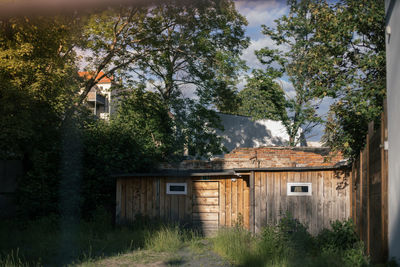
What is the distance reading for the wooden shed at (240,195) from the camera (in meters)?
11.5

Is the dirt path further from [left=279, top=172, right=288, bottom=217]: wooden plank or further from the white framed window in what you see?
the white framed window

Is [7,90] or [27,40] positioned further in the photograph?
[27,40]

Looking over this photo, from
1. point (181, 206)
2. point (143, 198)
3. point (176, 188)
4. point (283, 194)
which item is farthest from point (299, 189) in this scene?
point (143, 198)

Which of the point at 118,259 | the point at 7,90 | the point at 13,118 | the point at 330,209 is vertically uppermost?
the point at 7,90

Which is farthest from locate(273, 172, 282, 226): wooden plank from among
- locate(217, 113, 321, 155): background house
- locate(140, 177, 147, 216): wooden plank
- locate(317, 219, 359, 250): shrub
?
locate(217, 113, 321, 155): background house

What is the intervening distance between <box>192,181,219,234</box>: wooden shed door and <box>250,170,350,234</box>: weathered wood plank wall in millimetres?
1429

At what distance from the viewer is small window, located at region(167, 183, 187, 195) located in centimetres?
1325

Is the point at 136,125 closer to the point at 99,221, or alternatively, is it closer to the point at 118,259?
the point at 99,221

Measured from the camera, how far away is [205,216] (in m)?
13.0

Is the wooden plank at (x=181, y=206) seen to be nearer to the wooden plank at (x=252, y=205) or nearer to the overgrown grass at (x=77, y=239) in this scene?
the overgrown grass at (x=77, y=239)

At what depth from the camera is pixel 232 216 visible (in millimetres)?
12773

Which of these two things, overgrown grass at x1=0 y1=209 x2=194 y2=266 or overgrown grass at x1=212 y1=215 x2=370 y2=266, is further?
overgrown grass at x1=0 y1=209 x2=194 y2=266

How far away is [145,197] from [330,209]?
5.71m

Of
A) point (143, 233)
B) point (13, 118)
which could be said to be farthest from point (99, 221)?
point (13, 118)
